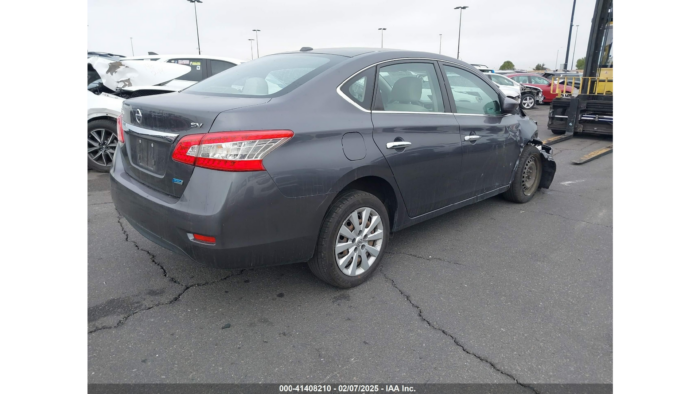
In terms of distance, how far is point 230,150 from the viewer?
2.34 m

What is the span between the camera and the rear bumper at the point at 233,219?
92.0 inches

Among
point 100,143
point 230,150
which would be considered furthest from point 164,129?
point 100,143

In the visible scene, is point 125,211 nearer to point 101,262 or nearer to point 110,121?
point 101,262

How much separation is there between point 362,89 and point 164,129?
1314mm

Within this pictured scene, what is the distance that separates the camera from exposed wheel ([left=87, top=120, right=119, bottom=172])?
5.91 m

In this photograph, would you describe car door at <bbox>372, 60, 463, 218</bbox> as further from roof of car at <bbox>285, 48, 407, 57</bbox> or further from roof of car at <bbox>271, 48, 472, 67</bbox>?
roof of car at <bbox>285, 48, 407, 57</bbox>

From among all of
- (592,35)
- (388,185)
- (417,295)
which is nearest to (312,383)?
(417,295)

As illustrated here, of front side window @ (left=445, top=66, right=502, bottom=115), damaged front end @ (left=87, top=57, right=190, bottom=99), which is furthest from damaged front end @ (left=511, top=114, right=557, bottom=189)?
damaged front end @ (left=87, top=57, right=190, bottom=99)

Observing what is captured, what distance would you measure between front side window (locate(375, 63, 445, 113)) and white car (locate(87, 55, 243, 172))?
432 centimetres

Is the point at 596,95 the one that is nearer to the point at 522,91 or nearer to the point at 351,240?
the point at 351,240

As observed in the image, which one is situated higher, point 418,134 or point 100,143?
point 418,134

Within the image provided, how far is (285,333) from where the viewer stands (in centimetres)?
255

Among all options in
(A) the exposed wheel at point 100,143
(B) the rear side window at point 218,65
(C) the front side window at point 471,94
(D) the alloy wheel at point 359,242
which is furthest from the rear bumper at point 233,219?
(B) the rear side window at point 218,65

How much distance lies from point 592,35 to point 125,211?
34.9ft
